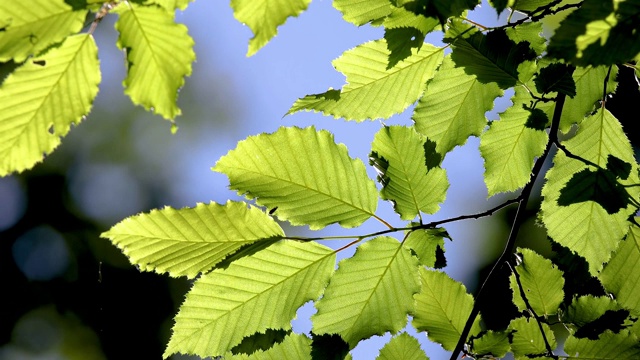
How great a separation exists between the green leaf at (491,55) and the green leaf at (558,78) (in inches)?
1.5

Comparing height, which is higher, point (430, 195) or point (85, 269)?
point (430, 195)

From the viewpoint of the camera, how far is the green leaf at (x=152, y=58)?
53cm

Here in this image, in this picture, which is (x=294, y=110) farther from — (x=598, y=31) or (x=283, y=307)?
(x=598, y=31)

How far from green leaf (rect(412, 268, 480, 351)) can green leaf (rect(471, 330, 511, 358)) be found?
0.03m

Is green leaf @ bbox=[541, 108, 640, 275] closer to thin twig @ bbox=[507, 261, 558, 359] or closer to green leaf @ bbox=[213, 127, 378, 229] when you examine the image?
thin twig @ bbox=[507, 261, 558, 359]

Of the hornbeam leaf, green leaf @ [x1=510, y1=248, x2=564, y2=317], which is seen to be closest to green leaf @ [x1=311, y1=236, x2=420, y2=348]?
the hornbeam leaf

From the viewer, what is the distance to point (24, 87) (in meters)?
0.52

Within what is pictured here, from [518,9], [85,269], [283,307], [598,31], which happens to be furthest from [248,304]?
[85,269]

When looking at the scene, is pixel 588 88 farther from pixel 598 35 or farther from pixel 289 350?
pixel 289 350

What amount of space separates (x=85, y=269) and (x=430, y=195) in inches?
203

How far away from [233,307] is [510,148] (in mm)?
555

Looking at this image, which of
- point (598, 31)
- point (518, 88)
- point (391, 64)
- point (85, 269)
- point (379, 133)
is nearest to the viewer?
point (598, 31)

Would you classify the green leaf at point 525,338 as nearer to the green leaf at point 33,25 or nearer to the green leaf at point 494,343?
the green leaf at point 494,343

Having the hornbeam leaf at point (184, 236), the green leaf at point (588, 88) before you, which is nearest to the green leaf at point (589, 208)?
the green leaf at point (588, 88)
